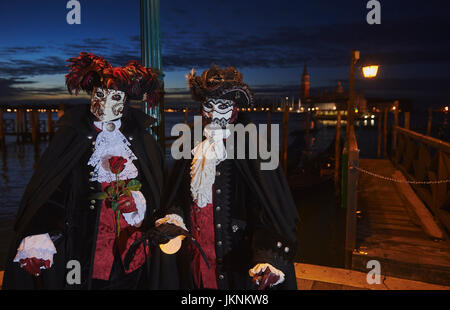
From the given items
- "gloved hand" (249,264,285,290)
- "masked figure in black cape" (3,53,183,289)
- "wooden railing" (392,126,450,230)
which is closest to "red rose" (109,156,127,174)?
"masked figure in black cape" (3,53,183,289)

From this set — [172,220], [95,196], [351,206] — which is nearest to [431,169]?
[351,206]

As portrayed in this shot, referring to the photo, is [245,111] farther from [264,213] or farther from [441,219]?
[441,219]

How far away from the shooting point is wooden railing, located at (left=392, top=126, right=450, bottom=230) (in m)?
5.45

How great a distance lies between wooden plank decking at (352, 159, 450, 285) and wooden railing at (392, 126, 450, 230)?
0.41 meters

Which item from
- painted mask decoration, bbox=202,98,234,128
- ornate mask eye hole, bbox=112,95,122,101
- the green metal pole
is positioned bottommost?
painted mask decoration, bbox=202,98,234,128

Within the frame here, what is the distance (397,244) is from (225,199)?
156 inches

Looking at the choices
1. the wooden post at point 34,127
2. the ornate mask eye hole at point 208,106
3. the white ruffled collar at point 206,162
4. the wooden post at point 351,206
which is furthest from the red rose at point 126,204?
the wooden post at point 34,127

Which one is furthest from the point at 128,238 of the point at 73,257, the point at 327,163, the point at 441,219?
the point at 327,163

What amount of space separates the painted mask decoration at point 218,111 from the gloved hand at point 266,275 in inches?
35.0

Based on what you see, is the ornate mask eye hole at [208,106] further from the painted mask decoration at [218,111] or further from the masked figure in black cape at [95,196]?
the masked figure in black cape at [95,196]

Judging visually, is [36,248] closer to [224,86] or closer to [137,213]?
[137,213]

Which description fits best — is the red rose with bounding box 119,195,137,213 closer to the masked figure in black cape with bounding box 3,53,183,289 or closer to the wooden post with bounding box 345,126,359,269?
the masked figure in black cape with bounding box 3,53,183,289

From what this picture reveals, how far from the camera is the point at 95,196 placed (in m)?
2.23
